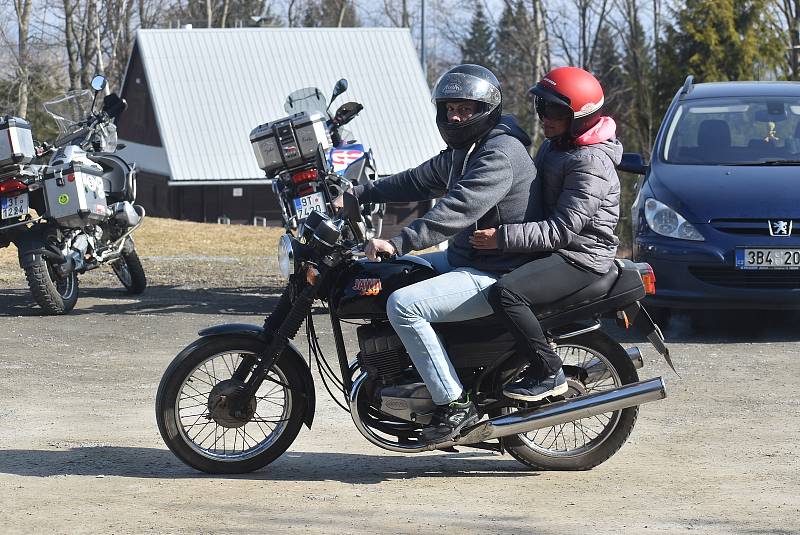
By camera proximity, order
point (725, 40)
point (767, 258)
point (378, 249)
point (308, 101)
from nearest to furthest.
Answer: point (378, 249) < point (767, 258) < point (308, 101) < point (725, 40)

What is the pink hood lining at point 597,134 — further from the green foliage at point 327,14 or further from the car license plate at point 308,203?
the green foliage at point 327,14

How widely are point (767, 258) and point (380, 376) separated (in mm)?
4759

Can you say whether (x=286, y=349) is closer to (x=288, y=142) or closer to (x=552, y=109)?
(x=552, y=109)

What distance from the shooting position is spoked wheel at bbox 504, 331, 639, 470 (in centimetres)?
635

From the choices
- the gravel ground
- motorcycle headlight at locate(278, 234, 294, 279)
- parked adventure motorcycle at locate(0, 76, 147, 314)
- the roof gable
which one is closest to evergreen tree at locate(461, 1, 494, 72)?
the roof gable

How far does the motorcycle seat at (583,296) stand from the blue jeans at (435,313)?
0.86 feet

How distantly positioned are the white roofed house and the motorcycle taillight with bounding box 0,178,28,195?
27.4m

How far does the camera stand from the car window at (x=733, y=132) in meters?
11.1

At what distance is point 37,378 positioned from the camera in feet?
29.8

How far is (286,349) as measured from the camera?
638 cm

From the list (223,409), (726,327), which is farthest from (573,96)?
(726,327)

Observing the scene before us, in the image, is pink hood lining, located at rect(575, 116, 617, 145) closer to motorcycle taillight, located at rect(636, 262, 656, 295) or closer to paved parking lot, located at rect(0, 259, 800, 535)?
motorcycle taillight, located at rect(636, 262, 656, 295)

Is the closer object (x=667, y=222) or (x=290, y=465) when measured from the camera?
(x=290, y=465)

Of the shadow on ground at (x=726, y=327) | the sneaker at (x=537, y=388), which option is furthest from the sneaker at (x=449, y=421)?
the shadow on ground at (x=726, y=327)
